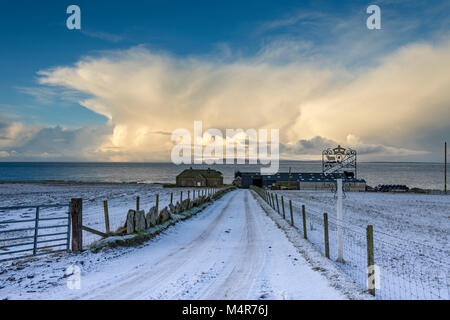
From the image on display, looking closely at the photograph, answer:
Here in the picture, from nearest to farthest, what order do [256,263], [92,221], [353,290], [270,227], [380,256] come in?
1. [353,290]
2. [256,263]
3. [380,256]
4. [270,227]
5. [92,221]

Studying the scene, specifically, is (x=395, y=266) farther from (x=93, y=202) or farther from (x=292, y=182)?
(x=292, y=182)

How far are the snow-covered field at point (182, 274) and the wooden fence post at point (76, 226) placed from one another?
0.52 meters

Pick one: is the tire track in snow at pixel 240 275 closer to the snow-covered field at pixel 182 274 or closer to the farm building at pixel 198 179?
the snow-covered field at pixel 182 274

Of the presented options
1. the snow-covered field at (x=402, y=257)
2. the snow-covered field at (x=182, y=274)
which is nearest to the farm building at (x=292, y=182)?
the snow-covered field at (x=402, y=257)

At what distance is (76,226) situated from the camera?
1027 centimetres

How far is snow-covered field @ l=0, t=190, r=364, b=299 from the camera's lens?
641 cm

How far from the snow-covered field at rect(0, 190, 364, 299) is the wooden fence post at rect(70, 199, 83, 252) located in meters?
0.52

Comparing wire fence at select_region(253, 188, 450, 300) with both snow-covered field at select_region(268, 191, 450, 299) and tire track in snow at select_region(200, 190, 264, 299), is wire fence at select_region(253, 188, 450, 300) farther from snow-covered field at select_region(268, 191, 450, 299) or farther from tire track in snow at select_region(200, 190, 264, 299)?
tire track in snow at select_region(200, 190, 264, 299)

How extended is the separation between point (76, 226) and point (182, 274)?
4825 millimetres

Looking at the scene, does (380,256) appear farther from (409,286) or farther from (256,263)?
(256,263)

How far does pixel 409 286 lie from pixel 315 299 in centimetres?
379

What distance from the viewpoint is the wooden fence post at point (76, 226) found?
1014 centimetres
